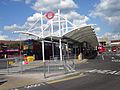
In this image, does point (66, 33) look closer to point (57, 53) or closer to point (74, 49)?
point (57, 53)

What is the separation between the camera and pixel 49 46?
79.4m

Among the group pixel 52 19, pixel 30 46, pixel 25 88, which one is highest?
pixel 52 19

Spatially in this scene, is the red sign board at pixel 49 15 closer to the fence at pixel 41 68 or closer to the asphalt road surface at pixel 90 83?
the fence at pixel 41 68

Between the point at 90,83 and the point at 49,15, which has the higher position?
the point at 49,15

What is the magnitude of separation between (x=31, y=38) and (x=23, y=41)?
18.2ft

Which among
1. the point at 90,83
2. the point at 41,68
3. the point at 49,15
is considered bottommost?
the point at 90,83

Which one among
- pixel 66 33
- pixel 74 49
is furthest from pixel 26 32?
pixel 74 49

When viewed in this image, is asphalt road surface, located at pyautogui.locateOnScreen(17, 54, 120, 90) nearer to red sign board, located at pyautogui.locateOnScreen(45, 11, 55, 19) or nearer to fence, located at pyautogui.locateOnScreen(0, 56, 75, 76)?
fence, located at pyautogui.locateOnScreen(0, 56, 75, 76)

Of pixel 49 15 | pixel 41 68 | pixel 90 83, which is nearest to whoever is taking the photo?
pixel 90 83

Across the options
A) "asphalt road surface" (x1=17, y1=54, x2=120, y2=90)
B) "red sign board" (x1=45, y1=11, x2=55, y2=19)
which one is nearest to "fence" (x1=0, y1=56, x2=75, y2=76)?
"asphalt road surface" (x1=17, y1=54, x2=120, y2=90)

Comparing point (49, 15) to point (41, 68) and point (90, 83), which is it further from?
point (90, 83)

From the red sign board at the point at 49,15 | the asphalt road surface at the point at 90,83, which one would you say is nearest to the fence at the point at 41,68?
the asphalt road surface at the point at 90,83

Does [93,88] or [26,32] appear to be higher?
[26,32]

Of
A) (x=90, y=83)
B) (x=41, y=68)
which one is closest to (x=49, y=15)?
(x=41, y=68)
